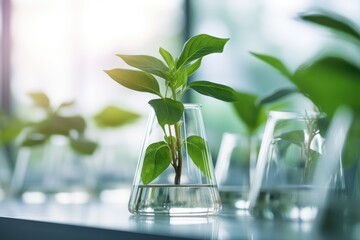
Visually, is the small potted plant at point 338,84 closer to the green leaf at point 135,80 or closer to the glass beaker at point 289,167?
the glass beaker at point 289,167

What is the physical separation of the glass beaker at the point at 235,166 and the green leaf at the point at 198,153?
10.3 inches

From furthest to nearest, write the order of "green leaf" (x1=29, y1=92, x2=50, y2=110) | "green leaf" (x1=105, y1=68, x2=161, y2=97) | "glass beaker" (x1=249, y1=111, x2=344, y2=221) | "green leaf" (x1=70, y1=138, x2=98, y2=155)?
1. "green leaf" (x1=29, y1=92, x2=50, y2=110)
2. "green leaf" (x1=70, y1=138, x2=98, y2=155)
3. "green leaf" (x1=105, y1=68, x2=161, y2=97)
4. "glass beaker" (x1=249, y1=111, x2=344, y2=221)

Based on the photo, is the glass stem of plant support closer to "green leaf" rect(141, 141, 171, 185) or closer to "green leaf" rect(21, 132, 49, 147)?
"green leaf" rect(141, 141, 171, 185)

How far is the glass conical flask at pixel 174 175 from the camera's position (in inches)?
34.3

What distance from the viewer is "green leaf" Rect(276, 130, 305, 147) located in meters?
0.79

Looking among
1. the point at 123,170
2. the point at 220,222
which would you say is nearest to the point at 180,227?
the point at 220,222

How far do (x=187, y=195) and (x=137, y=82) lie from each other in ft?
0.50

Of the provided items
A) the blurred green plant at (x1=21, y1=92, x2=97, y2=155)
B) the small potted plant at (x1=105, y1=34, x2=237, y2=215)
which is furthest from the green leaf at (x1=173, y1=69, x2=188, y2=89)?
the blurred green plant at (x1=21, y1=92, x2=97, y2=155)

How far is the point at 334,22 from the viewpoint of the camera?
623 millimetres

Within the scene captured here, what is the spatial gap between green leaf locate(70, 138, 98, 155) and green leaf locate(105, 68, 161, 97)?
2.08 ft

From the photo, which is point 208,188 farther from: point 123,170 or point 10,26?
point 10,26

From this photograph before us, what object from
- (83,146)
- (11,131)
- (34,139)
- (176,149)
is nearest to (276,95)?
(176,149)

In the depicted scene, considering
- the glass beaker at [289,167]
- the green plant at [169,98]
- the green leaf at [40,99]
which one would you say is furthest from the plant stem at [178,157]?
the green leaf at [40,99]

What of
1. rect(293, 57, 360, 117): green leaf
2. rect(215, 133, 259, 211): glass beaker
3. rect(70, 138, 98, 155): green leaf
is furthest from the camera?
rect(70, 138, 98, 155): green leaf
